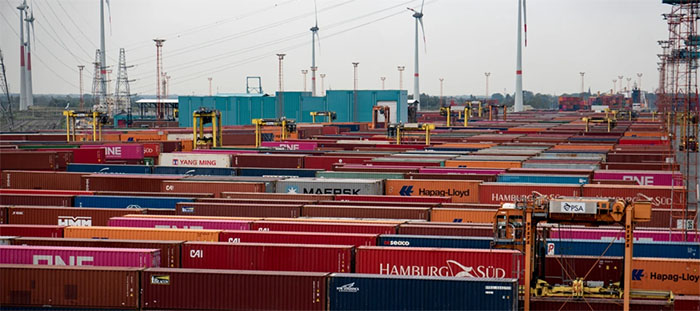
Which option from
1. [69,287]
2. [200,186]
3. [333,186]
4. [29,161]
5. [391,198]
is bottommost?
[69,287]

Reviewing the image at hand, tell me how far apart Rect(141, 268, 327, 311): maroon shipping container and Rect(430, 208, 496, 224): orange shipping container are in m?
11.7

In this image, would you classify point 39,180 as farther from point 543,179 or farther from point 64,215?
point 543,179

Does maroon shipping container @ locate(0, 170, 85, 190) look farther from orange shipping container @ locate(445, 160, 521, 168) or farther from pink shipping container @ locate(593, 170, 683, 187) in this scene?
pink shipping container @ locate(593, 170, 683, 187)

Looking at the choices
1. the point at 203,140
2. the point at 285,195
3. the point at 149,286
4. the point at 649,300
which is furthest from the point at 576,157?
the point at 149,286

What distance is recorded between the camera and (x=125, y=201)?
3891 cm

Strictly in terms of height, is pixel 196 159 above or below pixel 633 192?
above

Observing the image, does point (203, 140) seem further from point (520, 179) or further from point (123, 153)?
point (520, 179)

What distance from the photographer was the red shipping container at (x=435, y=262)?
24375 millimetres

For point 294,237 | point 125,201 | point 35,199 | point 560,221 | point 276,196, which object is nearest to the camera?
point 560,221

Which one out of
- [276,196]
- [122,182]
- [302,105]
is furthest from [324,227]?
[302,105]

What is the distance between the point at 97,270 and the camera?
23578 millimetres

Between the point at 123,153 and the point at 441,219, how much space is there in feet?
128

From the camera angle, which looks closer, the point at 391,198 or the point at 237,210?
the point at 237,210

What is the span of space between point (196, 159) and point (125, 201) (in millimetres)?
21400
